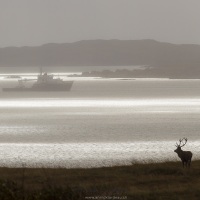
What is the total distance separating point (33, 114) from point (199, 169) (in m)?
93.1

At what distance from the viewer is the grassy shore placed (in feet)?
67.3

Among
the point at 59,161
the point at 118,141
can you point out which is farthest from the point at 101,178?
the point at 118,141

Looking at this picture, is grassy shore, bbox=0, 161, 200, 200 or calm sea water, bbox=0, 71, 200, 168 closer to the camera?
grassy shore, bbox=0, 161, 200, 200

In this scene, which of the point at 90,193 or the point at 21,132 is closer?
the point at 90,193

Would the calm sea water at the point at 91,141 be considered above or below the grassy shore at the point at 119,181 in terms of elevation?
above

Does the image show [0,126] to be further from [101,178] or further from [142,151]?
[101,178]

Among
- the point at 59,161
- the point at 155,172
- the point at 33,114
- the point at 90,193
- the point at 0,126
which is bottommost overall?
the point at 90,193

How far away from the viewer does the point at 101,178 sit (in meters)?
26.4

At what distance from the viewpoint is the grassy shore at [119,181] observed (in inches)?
807

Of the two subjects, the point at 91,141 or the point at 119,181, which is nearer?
the point at 119,181

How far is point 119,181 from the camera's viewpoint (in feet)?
82.9

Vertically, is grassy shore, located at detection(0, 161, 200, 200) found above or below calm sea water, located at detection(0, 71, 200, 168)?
below

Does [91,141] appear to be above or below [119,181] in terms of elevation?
above

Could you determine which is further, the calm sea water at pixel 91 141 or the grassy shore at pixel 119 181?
the calm sea water at pixel 91 141
